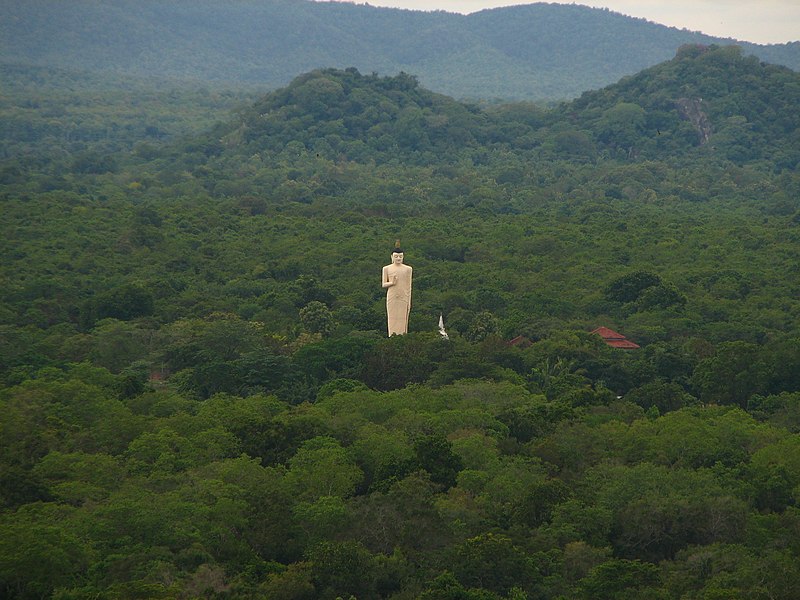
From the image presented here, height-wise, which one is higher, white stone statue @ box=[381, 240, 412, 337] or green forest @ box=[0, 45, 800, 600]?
white stone statue @ box=[381, 240, 412, 337]

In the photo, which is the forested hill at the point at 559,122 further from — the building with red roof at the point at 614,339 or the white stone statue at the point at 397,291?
the white stone statue at the point at 397,291

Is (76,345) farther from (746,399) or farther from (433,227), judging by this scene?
(433,227)

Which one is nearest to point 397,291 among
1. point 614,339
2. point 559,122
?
point 614,339

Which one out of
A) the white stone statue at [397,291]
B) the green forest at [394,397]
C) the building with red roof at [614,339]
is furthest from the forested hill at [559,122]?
the white stone statue at [397,291]

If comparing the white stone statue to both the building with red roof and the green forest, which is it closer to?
the green forest

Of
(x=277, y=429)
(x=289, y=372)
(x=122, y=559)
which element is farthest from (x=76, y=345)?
(x=122, y=559)

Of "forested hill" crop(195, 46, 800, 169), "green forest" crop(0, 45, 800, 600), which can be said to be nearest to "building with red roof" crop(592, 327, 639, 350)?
"green forest" crop(0, 45, 800, 600)

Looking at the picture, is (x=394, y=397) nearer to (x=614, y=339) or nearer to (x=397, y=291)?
(x=397, y=291)
